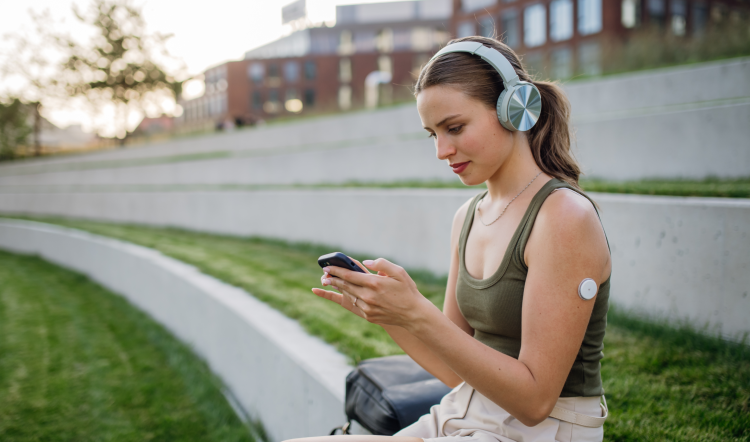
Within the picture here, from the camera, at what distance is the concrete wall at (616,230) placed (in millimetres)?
2492

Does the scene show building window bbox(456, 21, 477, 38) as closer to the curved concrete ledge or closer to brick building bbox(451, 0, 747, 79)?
brick building bbox(451, 0, 747, 79)

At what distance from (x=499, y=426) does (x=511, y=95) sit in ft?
2.69

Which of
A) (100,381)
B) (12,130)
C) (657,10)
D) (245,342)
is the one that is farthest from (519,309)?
(657,10)

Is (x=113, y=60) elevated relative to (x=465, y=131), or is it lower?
elevated

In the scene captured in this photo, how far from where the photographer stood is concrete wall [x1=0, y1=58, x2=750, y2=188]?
3.83 meters

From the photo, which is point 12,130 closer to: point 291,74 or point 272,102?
point 272,102

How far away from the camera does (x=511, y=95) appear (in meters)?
1.27

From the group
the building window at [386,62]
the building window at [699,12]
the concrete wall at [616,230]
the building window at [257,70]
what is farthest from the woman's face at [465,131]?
the building window at [257,70]

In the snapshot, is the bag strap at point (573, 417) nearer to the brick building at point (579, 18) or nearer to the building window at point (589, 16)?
the brick building at point (579, 18)

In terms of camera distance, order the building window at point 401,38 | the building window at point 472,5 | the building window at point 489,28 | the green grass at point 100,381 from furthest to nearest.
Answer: the building window at point 401,38 → the building window at point 472,5 → the green grass at point 100,381 → the building window at point 489,28

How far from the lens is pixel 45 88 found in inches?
787

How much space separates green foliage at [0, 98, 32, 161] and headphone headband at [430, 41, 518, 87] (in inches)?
1008

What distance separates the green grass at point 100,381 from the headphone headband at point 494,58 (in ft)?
8.90

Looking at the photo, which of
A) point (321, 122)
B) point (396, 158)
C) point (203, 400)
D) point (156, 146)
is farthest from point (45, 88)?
point (203, 400)
